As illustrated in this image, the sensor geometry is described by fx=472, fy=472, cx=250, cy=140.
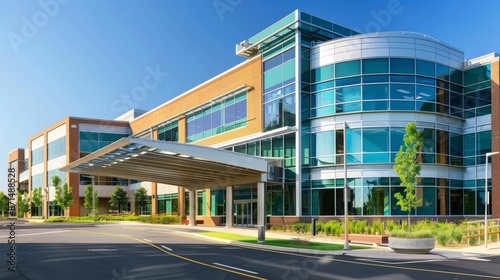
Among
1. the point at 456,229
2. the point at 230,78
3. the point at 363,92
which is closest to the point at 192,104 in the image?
the point at 230,78

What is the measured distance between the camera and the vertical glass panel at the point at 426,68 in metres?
33.4

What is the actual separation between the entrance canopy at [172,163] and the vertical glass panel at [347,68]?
8602 millimetres

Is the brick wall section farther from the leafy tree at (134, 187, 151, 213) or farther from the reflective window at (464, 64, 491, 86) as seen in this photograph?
the leafy tree at (134, 187, 151, 213)

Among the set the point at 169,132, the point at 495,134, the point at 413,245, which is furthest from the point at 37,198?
the point at 413,245

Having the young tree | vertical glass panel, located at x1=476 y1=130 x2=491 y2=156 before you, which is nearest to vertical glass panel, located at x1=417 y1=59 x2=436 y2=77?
vertical glass panel, located at x1=476 y1=130 x2=491 y2=156

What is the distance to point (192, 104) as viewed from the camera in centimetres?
5084

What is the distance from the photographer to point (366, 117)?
32812 mm

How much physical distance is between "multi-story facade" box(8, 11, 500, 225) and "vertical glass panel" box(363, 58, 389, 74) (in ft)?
0.23

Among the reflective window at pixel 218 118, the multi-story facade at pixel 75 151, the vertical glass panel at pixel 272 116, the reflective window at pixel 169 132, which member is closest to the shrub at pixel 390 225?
the vertical glass panel at pixel 272 116

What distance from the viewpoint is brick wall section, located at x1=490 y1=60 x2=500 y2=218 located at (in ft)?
107

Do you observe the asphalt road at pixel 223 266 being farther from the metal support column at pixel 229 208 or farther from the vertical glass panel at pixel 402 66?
the metal support column at pixel 229 208

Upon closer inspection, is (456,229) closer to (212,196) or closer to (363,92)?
(363,92)

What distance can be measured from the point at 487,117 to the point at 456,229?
1356 cm

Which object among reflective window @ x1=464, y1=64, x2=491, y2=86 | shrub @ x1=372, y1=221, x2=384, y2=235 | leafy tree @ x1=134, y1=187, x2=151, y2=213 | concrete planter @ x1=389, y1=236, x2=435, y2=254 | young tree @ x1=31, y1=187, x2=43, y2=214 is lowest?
young tree @ x1=31, y1=187, x2=43, y2=214
